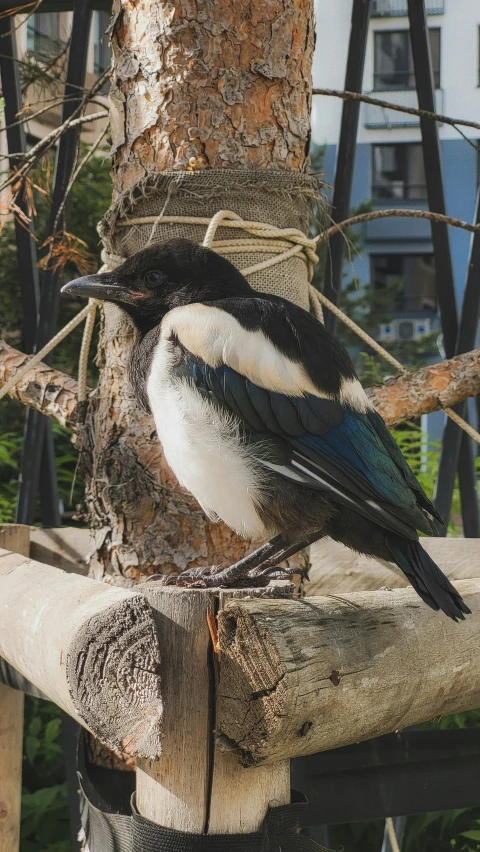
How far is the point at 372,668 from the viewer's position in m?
1.09

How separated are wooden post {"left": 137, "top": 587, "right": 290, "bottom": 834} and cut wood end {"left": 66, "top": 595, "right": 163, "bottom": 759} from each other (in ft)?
0.06

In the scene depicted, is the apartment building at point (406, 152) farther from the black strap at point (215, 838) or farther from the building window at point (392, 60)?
the black strap at point (215, 838)

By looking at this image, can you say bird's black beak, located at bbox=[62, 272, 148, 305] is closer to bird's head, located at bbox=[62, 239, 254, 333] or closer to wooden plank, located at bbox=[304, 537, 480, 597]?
bird's head, located at bbox=[62, 239, 254, 333]

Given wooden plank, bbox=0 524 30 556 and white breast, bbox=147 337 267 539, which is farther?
wooden plank, bbox=0 524 30 556

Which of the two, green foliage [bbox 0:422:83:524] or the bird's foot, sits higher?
the bird's foot

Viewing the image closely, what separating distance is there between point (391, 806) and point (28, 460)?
1.22m

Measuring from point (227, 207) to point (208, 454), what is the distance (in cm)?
56

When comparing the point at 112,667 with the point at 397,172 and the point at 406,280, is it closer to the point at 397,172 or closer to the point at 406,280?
the point at 406,280

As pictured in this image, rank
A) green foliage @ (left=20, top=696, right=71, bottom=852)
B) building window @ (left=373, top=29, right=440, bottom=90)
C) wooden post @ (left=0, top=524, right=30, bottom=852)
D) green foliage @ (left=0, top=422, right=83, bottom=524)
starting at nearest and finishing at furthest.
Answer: wooden post @ (left=0, top=524, right=30, bottom=852) < green foliage @ (left=20, top=696, right=71, bottom=852) < green foliage @ (left=0, top=422, right=83, bottom=524) < building window @ (left=373, top=29, right=440, bottom=90)

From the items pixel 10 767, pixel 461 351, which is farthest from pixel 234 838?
pixel 461 351

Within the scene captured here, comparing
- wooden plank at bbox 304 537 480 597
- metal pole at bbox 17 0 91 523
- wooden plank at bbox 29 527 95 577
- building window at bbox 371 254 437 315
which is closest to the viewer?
wooden plank at bbox 304 537 480 597

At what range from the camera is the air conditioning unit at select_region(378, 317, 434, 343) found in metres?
7.53

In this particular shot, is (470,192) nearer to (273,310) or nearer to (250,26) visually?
(250,26)

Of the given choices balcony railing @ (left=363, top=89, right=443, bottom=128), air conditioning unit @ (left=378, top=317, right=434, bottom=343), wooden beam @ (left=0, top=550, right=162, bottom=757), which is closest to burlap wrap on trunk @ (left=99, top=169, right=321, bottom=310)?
wooden beam @ (left=0, top=550, right=162, bottom=757)
